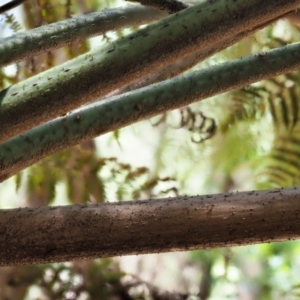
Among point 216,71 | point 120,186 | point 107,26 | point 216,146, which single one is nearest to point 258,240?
point 216,71

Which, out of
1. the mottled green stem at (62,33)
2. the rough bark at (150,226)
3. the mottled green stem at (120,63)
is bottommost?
the rough bark at (150,226)

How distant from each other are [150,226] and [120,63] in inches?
5.5

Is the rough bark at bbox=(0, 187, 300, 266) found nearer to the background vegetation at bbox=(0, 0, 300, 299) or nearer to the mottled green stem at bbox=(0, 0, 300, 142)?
the mottled green stem at bbox=(0, 0, 300, 142)

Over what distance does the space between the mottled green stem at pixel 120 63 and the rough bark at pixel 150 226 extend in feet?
0.34

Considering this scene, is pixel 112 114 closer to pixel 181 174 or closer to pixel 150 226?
pixel 150 226

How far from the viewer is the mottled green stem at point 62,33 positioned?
47 cm

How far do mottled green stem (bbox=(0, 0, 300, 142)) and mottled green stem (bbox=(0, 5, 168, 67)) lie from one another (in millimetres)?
87

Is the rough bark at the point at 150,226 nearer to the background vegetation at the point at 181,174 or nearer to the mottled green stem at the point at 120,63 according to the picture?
the mottled green stem at the point at 120,63

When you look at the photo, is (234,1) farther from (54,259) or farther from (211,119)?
(211,119)

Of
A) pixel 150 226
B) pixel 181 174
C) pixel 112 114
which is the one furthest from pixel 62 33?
pixel 181 174

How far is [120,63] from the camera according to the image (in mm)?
386

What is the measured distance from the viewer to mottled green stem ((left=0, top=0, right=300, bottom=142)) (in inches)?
15.2

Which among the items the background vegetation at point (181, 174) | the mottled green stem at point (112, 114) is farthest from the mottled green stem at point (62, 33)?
the background vegetation at point (181, 174)

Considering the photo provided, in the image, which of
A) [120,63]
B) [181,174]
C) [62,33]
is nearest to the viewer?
[120,63]
